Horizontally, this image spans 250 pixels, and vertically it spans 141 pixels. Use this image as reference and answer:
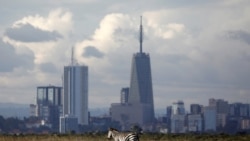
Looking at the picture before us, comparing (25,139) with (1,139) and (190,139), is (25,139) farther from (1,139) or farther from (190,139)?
(190,139)

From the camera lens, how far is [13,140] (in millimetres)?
50656

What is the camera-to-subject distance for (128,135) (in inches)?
1668

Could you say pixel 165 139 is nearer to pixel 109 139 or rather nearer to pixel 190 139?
pixel 190 139

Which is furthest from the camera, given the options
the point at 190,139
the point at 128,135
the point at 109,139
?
the point at 190,139

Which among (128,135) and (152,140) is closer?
(128,135)

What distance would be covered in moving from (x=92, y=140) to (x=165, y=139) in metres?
5.57

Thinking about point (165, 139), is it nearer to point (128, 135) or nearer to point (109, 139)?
point (109, 139)

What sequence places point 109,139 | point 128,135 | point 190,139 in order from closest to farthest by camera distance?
point 128,135
point 109,139
point 190,139

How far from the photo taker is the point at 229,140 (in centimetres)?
4991

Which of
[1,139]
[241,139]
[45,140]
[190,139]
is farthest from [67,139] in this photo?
[241,139]

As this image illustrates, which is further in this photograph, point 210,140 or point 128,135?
point 210,140

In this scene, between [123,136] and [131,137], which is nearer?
[131,137]

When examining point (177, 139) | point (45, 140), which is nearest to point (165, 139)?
point (177, 139)

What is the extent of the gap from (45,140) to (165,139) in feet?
27.2
